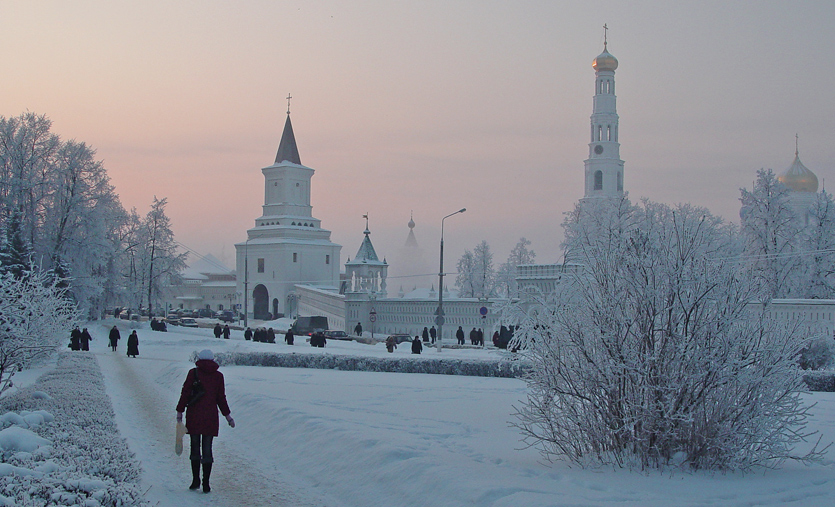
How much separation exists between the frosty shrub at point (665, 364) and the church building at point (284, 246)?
5743 centimetres

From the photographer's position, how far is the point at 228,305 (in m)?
82.7

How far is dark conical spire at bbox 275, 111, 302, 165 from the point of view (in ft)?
Answer: 225

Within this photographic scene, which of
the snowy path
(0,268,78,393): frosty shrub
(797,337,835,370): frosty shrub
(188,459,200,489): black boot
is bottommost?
the snowy path

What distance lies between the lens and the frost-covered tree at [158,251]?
203 feet

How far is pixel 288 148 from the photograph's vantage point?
68812 mm

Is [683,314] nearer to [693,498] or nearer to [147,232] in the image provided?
[693,498]

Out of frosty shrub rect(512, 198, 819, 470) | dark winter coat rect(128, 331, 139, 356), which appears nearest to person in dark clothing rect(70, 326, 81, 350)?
dark winter coat rect(128, 331, 139, 356)

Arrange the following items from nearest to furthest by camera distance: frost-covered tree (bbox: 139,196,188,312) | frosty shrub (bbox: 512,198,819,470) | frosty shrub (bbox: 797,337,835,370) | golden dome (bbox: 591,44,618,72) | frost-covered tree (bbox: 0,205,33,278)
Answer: frosty shrub (bbox: 512,198,819,470)
frosty shrub (bbox: 797,337,835,370)
frost-covered tree (bbox: 0,205,33,278)
frost-covered tree (bbox: 139,196,188,312)
golden dome (bbox: 591,44,618,72)

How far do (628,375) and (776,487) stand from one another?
1716 millimetres

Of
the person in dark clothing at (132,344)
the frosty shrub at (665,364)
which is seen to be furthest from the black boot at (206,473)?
the person in dark clothing at (132,344)

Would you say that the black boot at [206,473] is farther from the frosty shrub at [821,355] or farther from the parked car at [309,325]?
the parked car at [309,325]

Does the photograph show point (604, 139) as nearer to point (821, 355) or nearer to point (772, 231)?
point (772, 231)

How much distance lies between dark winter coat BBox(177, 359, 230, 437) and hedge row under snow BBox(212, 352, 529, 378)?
12684 millimetres

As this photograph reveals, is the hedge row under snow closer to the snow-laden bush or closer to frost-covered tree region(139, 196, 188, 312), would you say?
the snow-laden bush
